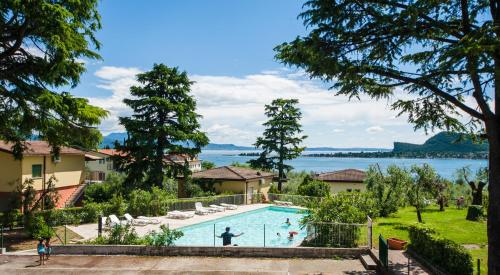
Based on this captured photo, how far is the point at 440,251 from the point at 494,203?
2.66 metres

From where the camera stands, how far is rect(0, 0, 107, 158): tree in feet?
52.4

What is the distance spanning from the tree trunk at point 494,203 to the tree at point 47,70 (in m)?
16.0

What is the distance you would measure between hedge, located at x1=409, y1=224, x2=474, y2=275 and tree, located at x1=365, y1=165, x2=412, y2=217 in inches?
488

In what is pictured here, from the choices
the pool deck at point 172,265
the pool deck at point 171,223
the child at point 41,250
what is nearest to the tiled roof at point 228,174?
the pool deck at point 171,223

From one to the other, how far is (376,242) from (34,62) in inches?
706

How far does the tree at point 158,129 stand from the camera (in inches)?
1367

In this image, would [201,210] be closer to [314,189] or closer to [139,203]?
[139,203]

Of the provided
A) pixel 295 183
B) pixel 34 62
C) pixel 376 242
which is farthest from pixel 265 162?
pixel 34 62

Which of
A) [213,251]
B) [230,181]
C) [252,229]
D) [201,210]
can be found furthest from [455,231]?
[230,181]

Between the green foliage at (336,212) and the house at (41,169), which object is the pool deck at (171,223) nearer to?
the house at (41,169)

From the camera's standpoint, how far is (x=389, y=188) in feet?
98.1

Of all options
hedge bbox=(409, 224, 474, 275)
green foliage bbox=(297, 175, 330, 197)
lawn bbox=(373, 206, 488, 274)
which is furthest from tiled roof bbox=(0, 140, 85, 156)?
hedge bbox=(409, 224, 474, 275)

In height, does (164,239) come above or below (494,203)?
below

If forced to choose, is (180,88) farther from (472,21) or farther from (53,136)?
(472,21)
